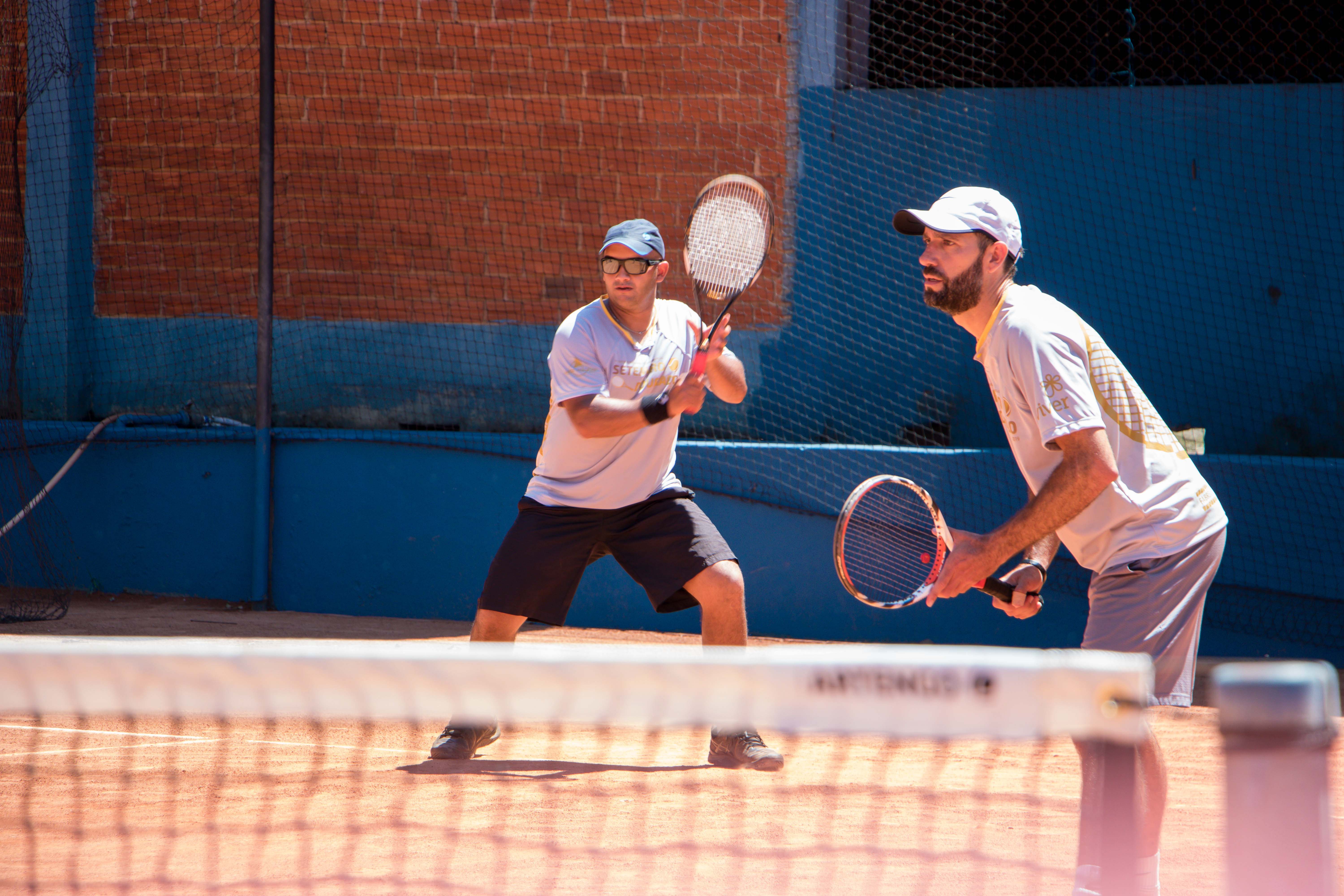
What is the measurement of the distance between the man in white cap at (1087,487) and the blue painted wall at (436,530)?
4.22m

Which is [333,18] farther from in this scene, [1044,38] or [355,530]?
[1044,38]

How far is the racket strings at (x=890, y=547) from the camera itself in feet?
15.5

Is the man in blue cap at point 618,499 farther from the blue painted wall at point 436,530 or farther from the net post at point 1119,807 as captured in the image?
the blue painted wall at point 436,530

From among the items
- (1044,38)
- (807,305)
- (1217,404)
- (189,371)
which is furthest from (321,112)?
(1217,404)

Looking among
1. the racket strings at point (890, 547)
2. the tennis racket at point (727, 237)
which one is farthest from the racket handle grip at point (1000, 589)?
the tennis racket at point (727, 237)

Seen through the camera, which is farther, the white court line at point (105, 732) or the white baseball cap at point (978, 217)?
the white court line at point (105, 732)

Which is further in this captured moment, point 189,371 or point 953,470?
point 189,371

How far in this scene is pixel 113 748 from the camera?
4953mm

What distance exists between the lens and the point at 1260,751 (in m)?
1.47

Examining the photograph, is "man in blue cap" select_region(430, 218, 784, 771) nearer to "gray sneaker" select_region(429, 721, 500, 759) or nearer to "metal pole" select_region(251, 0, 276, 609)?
"gray sneaker" select_region(429, 721, 500, 759)

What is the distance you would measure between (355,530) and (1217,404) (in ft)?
17.5

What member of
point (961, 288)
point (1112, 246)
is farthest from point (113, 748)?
point (1112, 246)

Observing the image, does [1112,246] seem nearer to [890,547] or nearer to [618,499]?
[890,547]

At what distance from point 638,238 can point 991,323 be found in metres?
1.81
